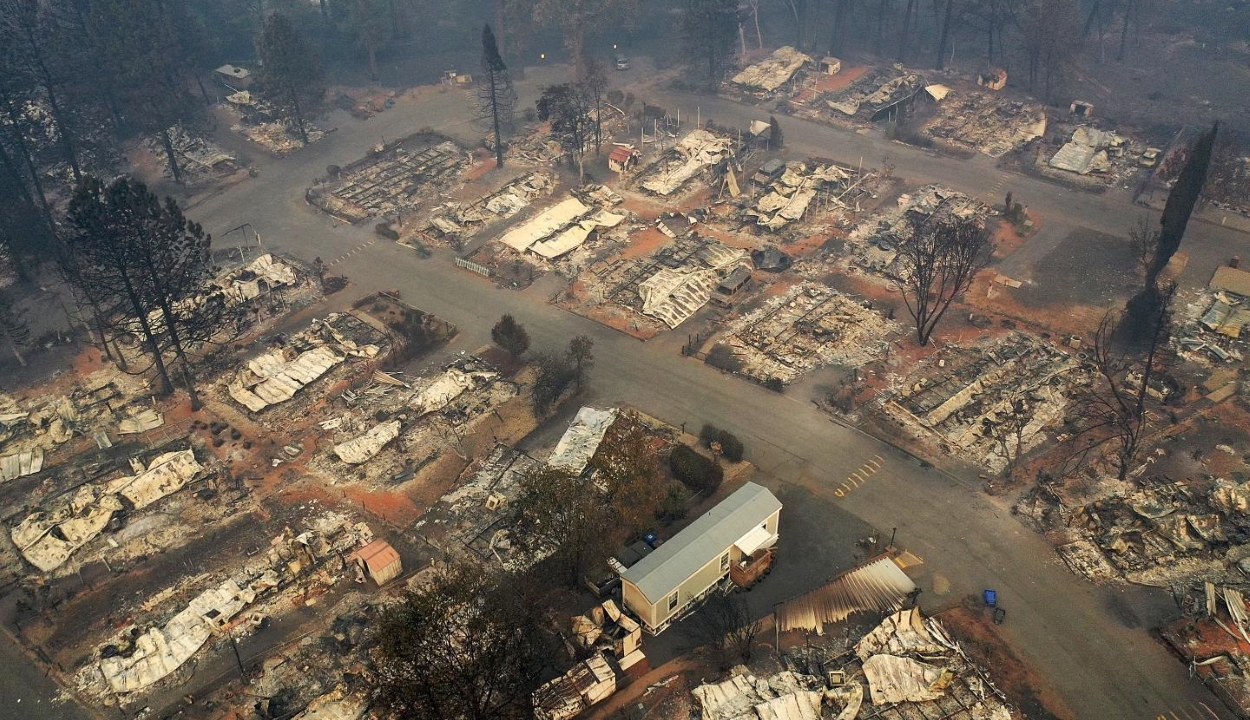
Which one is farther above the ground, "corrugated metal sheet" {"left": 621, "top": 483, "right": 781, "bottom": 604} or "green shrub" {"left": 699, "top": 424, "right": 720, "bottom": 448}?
"corrugated metal sheet" {"left": 621, "top": 483, "right": 781, "bottom": 604}

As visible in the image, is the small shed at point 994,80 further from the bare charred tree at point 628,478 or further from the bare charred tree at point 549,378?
the bare charred tree at point 628,478

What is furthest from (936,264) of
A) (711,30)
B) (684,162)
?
(711,30)

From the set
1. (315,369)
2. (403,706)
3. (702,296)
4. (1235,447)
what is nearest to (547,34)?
(702,296)

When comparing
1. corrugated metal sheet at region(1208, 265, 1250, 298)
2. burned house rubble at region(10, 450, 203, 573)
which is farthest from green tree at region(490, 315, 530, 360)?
corrugated metal sheet at region(1208, 265, 1250, 298)

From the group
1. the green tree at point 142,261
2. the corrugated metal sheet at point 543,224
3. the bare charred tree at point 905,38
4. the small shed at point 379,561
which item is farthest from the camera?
the bare charred tree at point 905,38

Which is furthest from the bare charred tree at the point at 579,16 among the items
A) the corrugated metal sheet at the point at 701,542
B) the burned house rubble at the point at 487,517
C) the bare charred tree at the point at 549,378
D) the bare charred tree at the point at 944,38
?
the corrugated metal sheet at the point at 701,542

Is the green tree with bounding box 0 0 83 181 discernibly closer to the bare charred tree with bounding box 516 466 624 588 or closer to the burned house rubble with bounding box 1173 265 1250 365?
the bare charred tree with bounding box 516 466 624 588

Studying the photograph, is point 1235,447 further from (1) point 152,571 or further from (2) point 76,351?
(2) point 76,351
